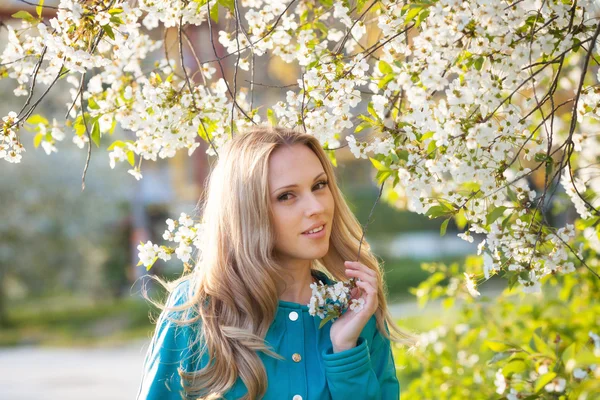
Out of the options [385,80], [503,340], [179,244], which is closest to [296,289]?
[179,244]

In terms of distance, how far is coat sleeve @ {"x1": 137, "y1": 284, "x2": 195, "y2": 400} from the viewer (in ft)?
6.68

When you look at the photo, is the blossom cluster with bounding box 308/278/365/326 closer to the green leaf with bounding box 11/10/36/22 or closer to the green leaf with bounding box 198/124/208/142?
the green leaf with bounding box 198/124/208/142

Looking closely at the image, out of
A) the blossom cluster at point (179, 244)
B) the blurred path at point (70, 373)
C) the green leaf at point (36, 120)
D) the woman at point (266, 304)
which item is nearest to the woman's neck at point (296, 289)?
the woman at point (266, 304)

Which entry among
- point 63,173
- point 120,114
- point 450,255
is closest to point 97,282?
point 63,173

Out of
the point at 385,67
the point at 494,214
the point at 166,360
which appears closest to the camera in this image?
the point at 494,214

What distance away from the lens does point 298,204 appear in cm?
214

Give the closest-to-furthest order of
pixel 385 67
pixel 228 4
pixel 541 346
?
pixel 385 67
pixel 228 4
pixel 541 346

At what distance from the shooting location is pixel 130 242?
13.2 meters

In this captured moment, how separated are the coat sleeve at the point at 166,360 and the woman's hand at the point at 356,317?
0.39 m

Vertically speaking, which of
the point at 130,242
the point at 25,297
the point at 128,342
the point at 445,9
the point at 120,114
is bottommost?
the point at 445,9

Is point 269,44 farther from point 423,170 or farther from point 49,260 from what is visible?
point 49,260

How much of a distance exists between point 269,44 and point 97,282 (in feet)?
35.9

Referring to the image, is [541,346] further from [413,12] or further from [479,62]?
[413,12]

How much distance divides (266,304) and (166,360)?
298 mm
